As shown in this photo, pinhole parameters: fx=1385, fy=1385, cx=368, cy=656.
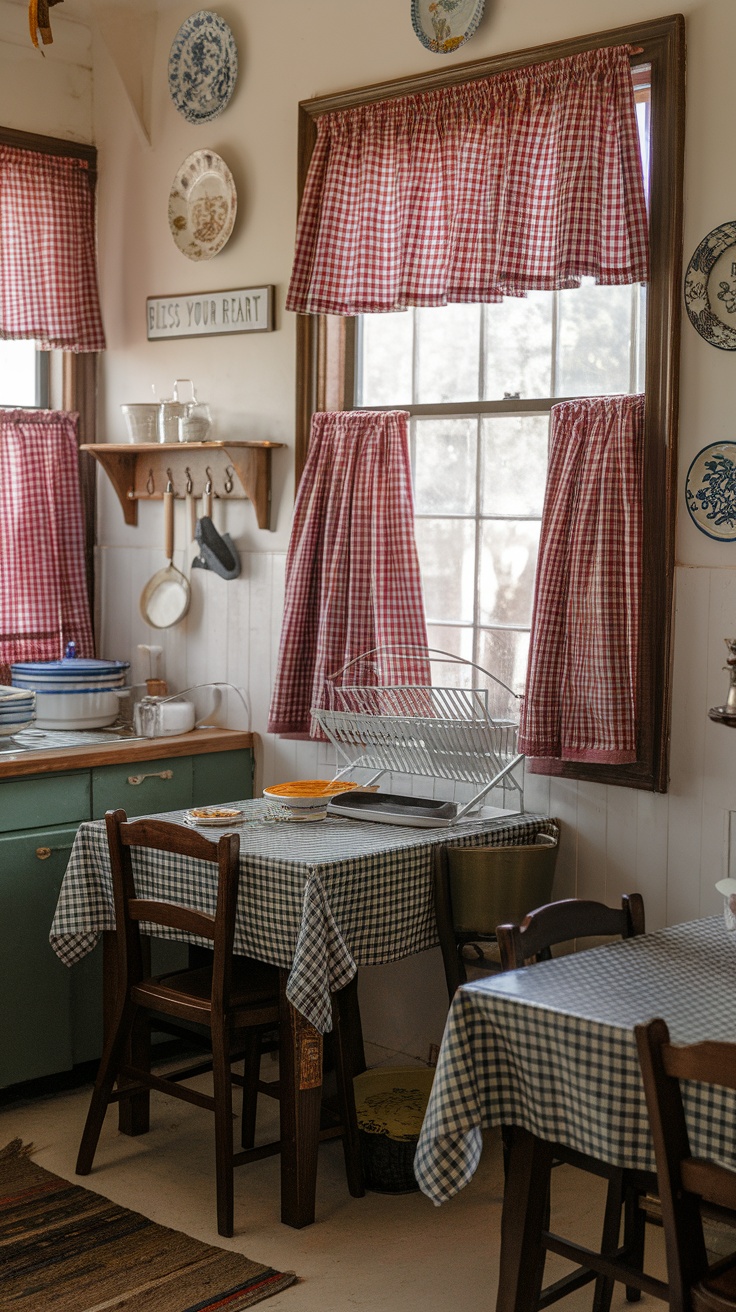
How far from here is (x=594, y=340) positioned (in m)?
3.49

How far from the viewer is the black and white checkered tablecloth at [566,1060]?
199cm

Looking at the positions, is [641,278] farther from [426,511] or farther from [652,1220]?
[652,1220]

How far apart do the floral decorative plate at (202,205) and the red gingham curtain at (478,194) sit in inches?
15.7

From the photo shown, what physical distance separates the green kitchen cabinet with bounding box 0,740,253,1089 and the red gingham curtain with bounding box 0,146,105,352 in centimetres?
145

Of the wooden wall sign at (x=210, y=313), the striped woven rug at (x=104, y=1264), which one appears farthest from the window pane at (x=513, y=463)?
the striped woven rug at (x=104, y=1264)

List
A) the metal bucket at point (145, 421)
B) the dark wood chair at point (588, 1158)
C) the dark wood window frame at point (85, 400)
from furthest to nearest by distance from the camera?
the dark wood window frame at point (85, 400) → the metal bucket at point (145, 421) → the dark wood chair at point (588, 1158)

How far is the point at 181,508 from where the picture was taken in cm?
435

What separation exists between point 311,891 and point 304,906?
4cm

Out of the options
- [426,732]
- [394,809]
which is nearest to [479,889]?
[394,809]

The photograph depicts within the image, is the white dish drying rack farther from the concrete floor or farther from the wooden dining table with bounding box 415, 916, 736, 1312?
the wooden dining table with bounding box 415, 916, 736, 1312

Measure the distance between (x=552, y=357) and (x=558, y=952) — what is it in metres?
1.52

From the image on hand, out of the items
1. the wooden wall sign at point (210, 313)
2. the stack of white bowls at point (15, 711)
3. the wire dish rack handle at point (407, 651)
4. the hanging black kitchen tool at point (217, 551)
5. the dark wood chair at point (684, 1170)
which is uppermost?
the wooden wall sign at point (210, 313)

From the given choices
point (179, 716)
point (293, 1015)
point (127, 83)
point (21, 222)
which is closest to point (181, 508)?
point (179, 716)

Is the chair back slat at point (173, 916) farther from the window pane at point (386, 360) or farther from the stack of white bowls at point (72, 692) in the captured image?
the window pane at point (386, 360)
